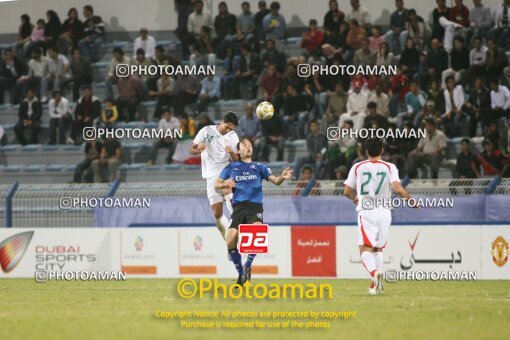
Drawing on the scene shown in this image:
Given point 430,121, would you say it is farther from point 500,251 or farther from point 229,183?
point 229,183

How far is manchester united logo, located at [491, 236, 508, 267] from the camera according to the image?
65.7 feet

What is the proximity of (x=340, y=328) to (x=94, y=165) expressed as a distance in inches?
650

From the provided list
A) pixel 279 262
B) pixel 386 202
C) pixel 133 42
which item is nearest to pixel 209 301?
pixel 386 202

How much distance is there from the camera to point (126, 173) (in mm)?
27688

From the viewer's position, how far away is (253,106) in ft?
92.4

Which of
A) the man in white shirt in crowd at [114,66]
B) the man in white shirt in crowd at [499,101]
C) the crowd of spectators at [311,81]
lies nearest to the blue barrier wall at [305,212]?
the crowd of spectators at [311,81]

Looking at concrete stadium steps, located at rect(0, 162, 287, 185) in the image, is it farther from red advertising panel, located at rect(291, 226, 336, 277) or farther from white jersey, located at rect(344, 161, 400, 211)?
white jersey, located at rect(344, 161, 400, 211)

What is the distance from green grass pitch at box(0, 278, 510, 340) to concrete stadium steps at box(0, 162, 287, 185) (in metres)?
8.38

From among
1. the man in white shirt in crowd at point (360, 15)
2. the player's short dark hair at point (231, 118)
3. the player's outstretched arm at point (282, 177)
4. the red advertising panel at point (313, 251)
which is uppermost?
the man in white shirt in crowd at point (360, 15)

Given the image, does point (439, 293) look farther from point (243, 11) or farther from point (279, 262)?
point (243, 11)

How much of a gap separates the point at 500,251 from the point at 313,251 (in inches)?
147

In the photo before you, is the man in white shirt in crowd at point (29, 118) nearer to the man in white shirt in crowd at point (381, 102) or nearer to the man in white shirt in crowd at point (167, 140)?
the man in white shirt in crowd at point (167, 140)

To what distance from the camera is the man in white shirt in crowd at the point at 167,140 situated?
27.5 m

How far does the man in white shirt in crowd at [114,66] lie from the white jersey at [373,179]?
1602cm
